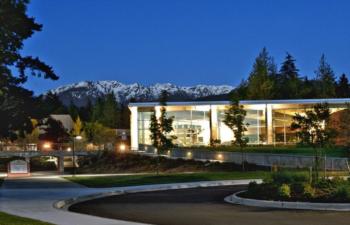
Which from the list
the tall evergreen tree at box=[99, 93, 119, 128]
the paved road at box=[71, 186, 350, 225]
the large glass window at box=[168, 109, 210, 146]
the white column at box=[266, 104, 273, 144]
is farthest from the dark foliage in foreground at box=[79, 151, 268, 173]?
the tall evergreen tree at box=[99, 93, 119, 128]

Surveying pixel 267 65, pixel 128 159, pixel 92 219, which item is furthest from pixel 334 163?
pixel 267 65

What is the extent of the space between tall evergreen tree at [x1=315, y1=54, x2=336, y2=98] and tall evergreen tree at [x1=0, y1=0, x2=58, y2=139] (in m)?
71.5

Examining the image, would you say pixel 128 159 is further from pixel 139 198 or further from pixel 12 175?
pixel 139 198

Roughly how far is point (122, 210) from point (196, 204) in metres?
2.98

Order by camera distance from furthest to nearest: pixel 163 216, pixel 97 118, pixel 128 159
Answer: pixel 97 118
pixel 128 159
pixel 163 216

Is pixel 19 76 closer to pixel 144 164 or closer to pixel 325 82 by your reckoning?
pixel 144 164

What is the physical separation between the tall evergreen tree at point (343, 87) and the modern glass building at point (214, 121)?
42.4m

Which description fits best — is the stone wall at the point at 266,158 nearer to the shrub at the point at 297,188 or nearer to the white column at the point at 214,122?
the shrub at the point at 297,188

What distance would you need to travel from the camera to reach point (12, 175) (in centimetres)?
5269

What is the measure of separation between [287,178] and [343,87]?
11441 cm

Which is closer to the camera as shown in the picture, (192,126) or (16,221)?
(16,221)

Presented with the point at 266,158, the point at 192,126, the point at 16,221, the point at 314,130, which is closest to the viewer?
the point at 16,221

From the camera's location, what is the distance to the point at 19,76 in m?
29.7

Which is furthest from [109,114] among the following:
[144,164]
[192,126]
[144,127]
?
[144,164]
